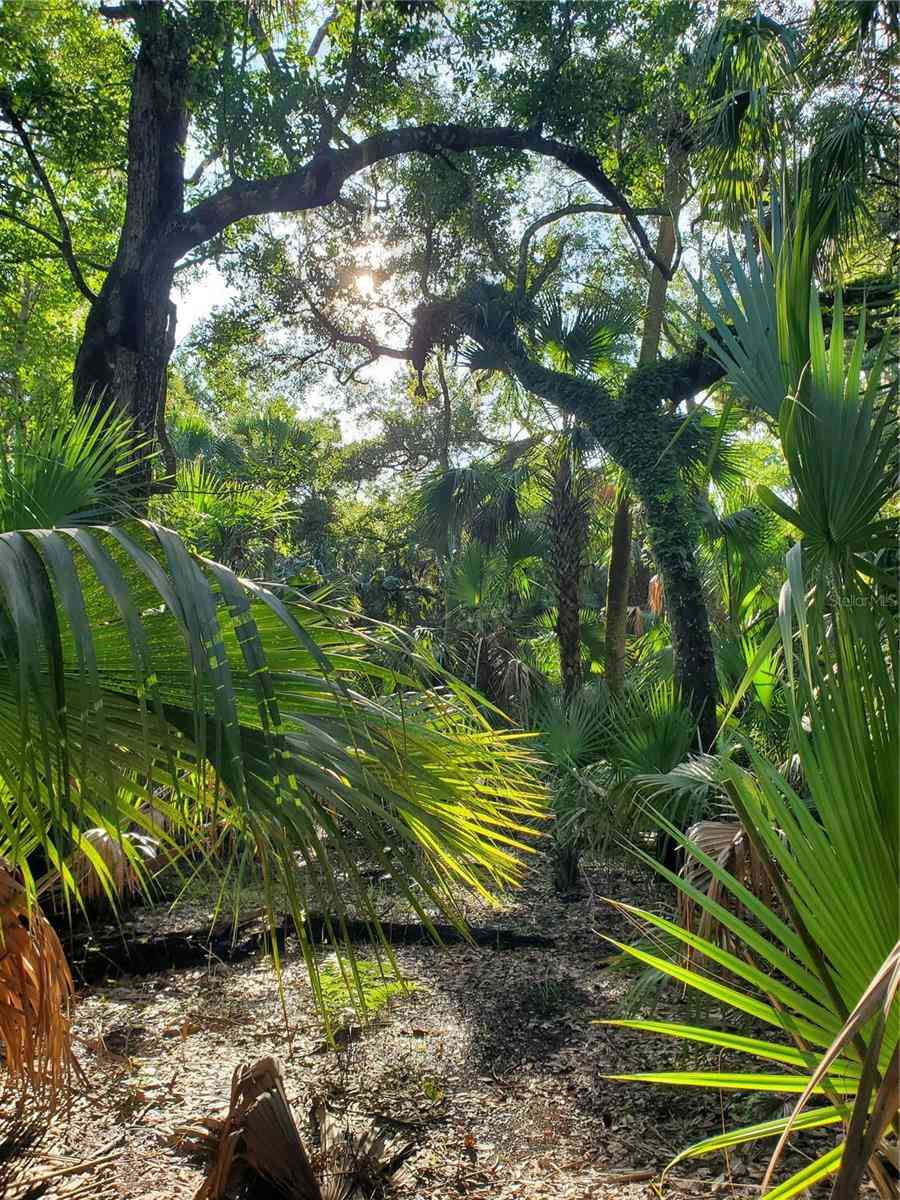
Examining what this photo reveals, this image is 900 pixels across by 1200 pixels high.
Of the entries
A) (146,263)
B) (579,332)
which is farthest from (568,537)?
(146,263)

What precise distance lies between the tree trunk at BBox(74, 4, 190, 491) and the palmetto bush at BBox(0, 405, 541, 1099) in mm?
4937

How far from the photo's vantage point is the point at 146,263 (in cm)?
658

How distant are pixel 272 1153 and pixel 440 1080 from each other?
1.29m

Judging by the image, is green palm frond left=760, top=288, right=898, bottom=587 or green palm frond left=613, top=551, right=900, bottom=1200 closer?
green palm frond left=613, top=551, right=900, bottom=1200

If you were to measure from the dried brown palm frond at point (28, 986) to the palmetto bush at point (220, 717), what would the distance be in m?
0.16

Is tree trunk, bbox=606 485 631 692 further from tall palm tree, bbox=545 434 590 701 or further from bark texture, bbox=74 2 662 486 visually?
bark texture, bbox=74 2 662 486

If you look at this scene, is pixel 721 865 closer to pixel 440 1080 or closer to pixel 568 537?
pixel 440 1080

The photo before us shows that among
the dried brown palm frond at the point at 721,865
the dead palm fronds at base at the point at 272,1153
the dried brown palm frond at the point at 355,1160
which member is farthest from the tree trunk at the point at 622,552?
the dead palm fronds at base at the point at 272,1153

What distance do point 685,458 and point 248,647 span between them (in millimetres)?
8155

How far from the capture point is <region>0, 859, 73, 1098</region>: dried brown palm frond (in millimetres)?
1798

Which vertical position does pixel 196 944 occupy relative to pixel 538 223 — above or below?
below

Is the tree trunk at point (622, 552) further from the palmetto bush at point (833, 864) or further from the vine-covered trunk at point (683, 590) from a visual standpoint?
the palmetto bush at point (833, 864)

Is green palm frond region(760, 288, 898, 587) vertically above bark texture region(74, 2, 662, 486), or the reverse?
bark texture region(74, 2, 662, 486)

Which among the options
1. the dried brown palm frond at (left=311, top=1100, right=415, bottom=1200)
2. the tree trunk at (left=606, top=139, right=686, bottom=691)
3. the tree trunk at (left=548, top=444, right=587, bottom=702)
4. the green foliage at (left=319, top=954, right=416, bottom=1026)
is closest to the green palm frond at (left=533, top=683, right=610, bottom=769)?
the green foliage at (left=319, top=954, right=416, bottom=1026)
